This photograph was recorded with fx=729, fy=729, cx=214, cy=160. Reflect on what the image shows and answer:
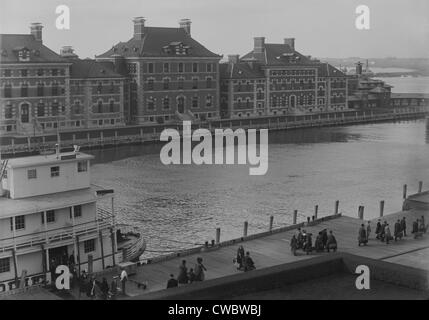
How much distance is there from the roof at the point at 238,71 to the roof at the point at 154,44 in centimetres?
204

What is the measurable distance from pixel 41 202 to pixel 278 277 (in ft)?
13.4

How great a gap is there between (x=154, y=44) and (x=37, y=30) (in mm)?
5367

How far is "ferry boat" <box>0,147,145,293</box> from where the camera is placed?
7.59m

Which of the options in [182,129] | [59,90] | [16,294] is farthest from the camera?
[182,129]

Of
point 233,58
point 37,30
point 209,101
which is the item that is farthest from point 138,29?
point 233,58

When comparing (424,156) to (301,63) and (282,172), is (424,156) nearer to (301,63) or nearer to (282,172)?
(282,172)

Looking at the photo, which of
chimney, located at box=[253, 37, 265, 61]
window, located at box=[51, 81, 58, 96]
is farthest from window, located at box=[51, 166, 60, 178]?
chimney, located at box=[253, 37, 265, 61]

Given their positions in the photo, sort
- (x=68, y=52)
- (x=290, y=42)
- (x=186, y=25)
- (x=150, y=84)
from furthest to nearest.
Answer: (x=290, y=42) → (x=186, y=25) → (x=150, y=84) → (x=68, y=52)

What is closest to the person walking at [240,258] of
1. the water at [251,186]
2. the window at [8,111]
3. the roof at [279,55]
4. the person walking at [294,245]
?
the person walking at [294,245]

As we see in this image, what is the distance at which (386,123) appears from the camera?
35.8 m

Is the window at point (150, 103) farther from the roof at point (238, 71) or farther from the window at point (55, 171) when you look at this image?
the window at point (55, 171)

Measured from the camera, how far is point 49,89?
24.5 m

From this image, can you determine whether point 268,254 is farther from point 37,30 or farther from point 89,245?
point 37,30

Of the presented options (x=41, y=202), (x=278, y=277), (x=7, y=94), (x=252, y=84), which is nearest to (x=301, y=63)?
(x=252, y=84)
